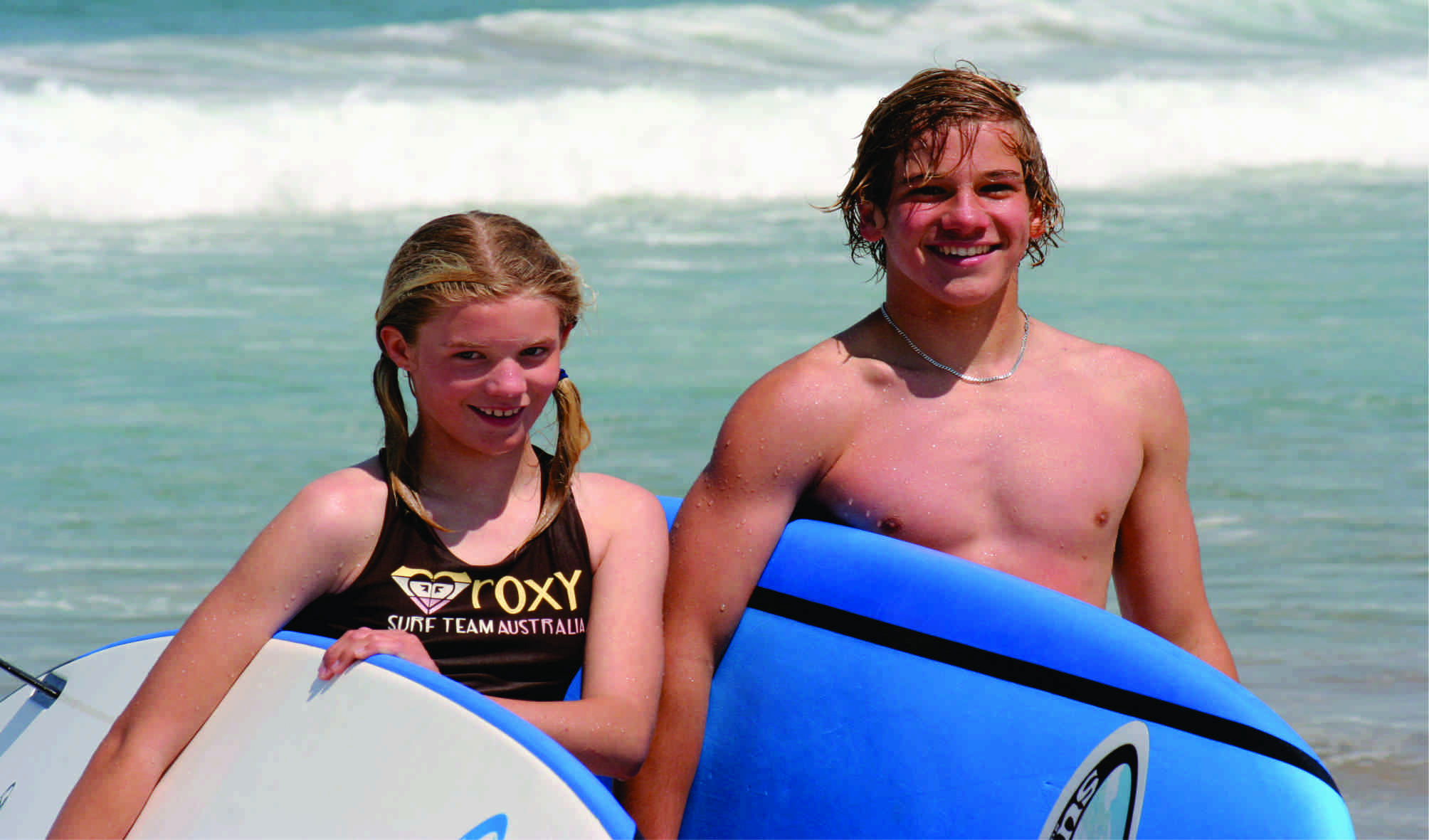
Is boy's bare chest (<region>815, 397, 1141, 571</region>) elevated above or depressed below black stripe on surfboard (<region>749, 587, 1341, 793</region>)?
above

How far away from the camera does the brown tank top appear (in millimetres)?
2123

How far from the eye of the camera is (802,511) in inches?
99.3

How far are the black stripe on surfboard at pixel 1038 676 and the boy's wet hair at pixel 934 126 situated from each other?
671mm

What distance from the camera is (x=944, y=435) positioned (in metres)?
Result: 2.47

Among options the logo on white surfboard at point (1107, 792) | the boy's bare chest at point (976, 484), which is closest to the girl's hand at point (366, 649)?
the boy's bare chest at point (976, 484)

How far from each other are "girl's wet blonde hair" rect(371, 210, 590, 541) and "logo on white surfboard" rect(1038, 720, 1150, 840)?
0.82 m

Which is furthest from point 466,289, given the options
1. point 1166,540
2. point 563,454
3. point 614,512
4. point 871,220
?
point 1166,540

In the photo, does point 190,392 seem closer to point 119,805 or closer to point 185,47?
point 119,805

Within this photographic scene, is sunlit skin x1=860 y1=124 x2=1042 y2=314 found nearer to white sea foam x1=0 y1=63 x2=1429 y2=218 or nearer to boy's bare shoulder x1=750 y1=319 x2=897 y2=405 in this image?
boy's bare shoulder x1=750 y1=319 x2=897 y2=405

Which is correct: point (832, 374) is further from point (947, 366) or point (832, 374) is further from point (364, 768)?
point (364, 768)

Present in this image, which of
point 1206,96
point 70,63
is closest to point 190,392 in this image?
point 70,63

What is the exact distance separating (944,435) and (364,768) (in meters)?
1.05

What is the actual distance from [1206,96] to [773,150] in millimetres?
5382

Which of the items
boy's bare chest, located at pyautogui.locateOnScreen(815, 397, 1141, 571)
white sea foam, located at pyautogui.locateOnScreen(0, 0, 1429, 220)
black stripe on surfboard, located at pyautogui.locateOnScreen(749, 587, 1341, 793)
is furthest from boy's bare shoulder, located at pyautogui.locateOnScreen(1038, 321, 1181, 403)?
white sea foam, located at pyautogui.locateOnScreen(0, 0, 1429, 220)
